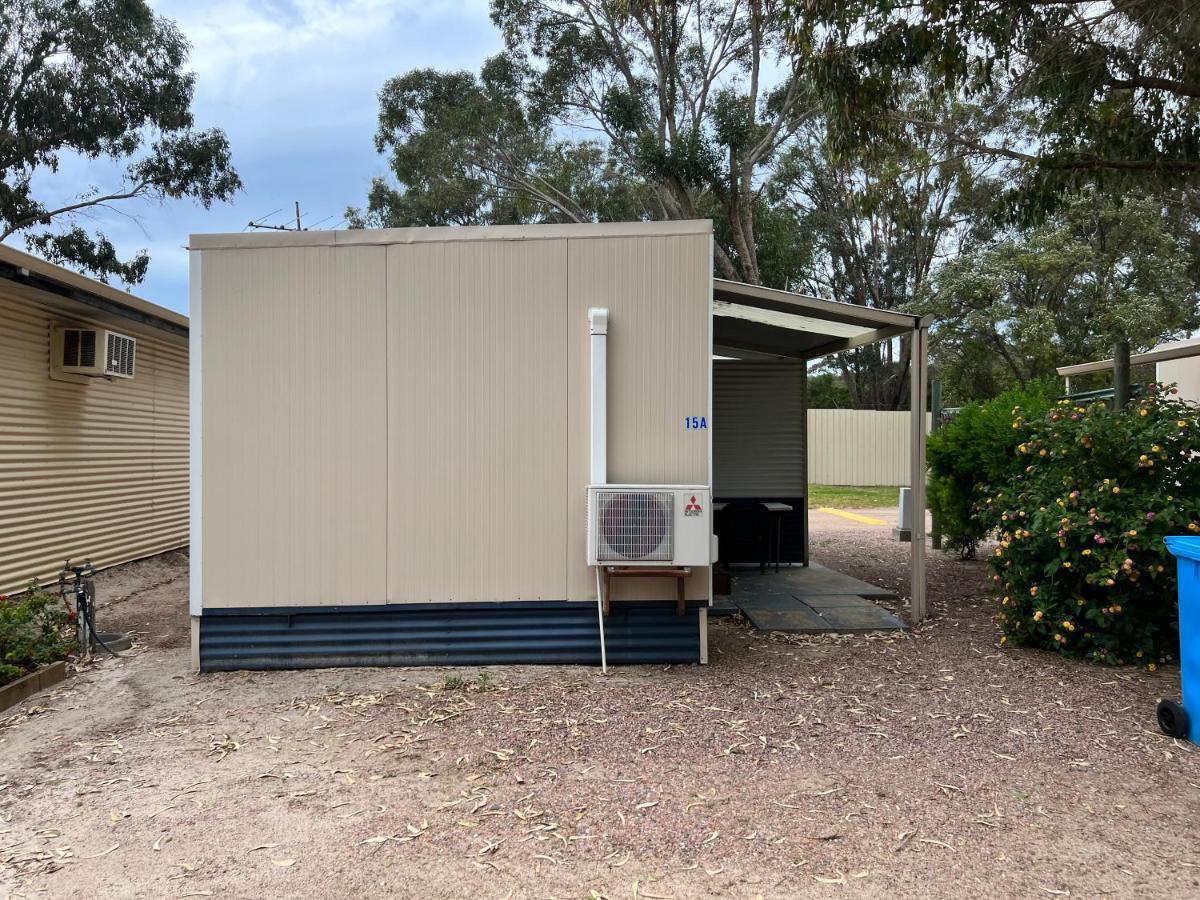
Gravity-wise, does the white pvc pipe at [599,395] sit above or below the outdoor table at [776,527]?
above

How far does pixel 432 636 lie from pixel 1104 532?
3738 millimetres

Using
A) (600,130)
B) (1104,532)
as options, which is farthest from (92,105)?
(1104,532)

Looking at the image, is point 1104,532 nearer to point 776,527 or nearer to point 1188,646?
point 1188,646

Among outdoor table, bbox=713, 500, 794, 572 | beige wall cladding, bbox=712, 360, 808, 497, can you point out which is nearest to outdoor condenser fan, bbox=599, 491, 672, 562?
outdoor table, bbox=713, 500, 794, 572

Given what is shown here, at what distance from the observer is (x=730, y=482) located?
327 inches

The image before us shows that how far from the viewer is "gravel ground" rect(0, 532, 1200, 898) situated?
2.62 metres

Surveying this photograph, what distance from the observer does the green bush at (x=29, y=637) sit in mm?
4512

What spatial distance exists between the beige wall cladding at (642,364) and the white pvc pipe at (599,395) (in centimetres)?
9

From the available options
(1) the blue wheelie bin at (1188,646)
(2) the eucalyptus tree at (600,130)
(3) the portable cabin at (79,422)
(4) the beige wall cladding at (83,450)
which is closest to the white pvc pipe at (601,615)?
(1) the blue wheelie bin at (1188,646)

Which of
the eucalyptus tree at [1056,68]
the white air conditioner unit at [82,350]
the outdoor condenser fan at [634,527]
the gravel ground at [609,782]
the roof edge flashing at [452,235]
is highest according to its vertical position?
the eucalyptus tree at [1056,68]

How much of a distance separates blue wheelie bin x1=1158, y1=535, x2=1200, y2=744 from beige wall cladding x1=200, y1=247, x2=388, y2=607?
3842mm

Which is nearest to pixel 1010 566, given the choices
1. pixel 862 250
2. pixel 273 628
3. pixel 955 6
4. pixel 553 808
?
pixel 553 808

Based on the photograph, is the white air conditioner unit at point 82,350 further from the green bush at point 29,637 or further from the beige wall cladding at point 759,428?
the beige wall cladding at point 759,428

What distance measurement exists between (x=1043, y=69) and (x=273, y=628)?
6.59 meters
